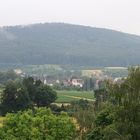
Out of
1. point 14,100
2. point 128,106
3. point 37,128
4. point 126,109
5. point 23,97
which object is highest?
point 128,106

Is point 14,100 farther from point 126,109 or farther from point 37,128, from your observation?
point 126,109

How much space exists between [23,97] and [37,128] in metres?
30.4

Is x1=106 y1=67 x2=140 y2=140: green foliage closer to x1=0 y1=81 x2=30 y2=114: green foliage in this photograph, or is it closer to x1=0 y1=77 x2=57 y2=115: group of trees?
x1=0 y1=77 x2=57 y2=115: group of trees

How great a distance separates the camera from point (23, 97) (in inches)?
2660

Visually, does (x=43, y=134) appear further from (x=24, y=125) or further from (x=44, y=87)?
(x=44, y=87)

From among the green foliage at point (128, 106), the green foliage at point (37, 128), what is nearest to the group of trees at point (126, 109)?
the green foliage at point (128, 106)

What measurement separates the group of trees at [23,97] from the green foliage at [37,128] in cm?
2858

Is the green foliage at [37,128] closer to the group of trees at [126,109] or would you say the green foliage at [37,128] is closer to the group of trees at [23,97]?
the group of trees at [126,109]

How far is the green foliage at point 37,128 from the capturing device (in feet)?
121

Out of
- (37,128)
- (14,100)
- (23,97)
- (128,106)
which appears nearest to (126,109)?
(128,106)

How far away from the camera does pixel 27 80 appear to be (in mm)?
75062

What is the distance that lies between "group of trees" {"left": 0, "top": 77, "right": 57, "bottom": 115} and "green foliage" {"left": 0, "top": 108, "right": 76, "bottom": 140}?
28.6 meters

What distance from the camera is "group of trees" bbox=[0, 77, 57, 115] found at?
2655 inches

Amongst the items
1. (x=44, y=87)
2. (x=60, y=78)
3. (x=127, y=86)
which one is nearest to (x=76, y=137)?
(x=127, y=86)
